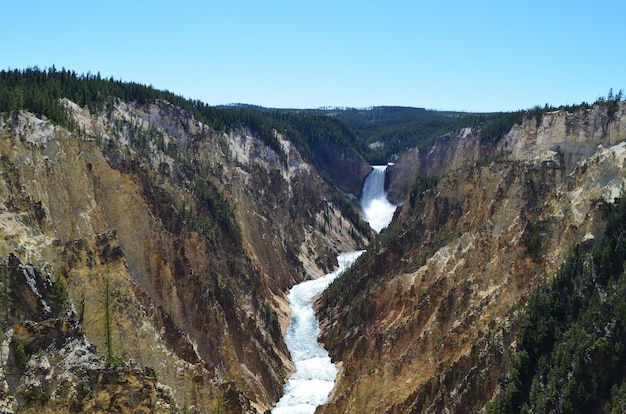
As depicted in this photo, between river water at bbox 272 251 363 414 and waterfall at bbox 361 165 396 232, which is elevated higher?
waterfall at bbox 361 165 396 232

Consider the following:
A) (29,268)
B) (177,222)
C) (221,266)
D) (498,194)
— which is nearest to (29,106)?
(177,222)

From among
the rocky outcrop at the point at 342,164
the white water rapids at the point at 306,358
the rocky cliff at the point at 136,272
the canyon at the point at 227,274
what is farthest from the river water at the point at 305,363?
the rocky outcrop at the point at 342,164

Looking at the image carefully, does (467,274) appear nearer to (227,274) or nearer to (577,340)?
(577,340)

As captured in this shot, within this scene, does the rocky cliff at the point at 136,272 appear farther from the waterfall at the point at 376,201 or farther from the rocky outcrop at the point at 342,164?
the rocky outcrop at the point at 342,164

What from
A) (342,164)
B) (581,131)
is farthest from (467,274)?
(342,164)

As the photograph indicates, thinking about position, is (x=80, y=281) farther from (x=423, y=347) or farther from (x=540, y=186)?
(x=540, y=186)

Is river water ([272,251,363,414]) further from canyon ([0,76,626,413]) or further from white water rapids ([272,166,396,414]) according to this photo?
canyon ([0,76,626,413])

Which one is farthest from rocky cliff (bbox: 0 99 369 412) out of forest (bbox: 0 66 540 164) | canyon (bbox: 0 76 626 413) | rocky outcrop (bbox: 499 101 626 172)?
rocky outcrop (bbox: 499 101 626 172)
